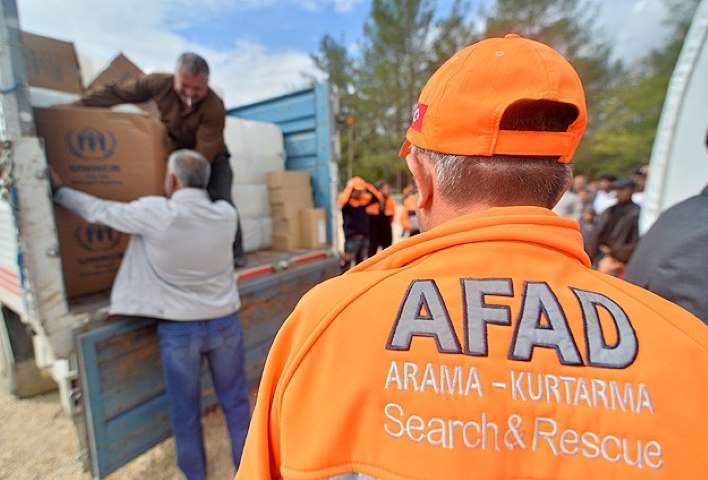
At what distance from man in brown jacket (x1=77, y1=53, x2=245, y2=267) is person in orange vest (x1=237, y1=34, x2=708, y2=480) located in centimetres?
225

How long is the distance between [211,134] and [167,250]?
1.03 m

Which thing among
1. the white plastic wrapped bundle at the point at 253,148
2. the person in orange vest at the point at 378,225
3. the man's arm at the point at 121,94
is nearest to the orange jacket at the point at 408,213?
the person in orange vest at the point at 378,225

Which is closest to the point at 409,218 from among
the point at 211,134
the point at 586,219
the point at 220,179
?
the point at 586,219

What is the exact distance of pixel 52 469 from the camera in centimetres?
239

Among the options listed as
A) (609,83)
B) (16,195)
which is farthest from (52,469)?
(609,83)

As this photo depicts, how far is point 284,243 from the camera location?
3535mm

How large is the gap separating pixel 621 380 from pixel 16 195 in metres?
2.24

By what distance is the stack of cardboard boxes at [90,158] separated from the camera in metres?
1.98

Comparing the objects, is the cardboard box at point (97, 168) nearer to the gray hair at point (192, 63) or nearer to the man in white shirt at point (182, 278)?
the man in white shirt at point (182, 278)

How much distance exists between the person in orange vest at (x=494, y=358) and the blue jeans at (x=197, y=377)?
164cm

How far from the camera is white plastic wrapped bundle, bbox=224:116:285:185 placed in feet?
10.9

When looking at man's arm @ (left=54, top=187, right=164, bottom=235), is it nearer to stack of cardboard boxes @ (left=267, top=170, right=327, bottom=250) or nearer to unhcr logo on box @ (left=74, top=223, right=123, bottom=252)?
unhcr logo on box @ (left=74, top=223, right=123, bottom=252)

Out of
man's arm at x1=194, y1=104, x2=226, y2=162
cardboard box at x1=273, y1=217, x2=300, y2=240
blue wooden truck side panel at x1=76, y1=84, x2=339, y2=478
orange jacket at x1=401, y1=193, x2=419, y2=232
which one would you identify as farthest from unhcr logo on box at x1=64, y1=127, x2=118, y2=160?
orange jacket at x1=401, y1=193, x2=419, y2=232

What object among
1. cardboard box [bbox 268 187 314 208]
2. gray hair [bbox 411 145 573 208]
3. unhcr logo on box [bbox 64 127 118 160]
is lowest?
cardboard box [bbox 268 187 314 208]
